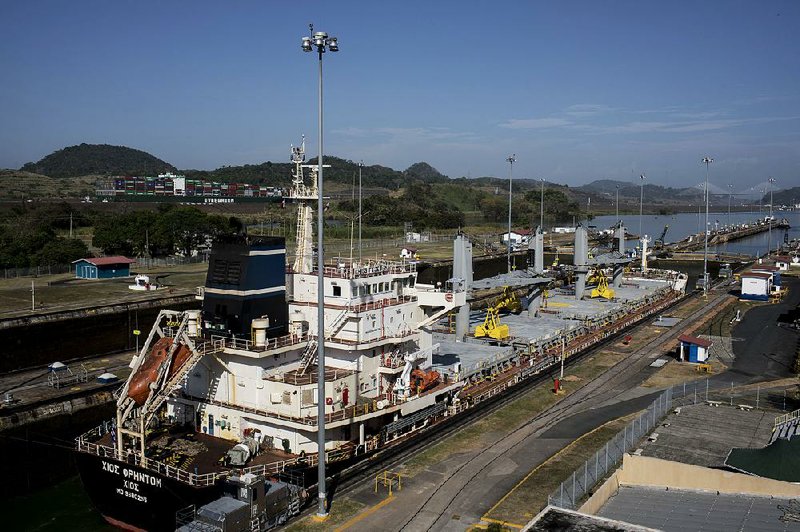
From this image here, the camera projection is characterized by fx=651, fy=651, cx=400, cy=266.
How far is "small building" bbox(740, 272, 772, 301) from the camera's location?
67.8 metres

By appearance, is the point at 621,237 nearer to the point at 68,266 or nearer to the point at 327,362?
the point at 327,362

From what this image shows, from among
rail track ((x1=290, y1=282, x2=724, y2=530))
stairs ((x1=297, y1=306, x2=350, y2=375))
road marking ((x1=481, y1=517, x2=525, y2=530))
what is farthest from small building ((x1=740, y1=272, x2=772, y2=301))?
road marking ((x1=481, y1=517, x2=525, y2=530))

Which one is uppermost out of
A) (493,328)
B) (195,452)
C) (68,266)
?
(68,266)

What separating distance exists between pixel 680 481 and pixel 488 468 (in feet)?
23.6

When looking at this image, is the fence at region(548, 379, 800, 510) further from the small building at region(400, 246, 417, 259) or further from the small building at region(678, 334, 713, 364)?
the small building at region(400, 246, 417, 259)

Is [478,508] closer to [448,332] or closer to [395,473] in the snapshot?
[395,473]

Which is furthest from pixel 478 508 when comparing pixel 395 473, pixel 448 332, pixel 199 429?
pixel 448 332

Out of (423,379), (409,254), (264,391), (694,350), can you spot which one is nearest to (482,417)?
(423,379)

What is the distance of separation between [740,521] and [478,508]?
784 cm

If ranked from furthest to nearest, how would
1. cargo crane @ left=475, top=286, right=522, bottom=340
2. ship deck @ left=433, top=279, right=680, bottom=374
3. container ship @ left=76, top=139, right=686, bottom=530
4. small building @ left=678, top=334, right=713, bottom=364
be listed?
cargo crane @ left=475, top=286, right=522, bottom=340
small building @ left=678, top=334, right=713, bottom=364
ship deck @ left=433, top=279, right=680, bottom=374
container ship @ left=76, top=139, right=686, bottom=530

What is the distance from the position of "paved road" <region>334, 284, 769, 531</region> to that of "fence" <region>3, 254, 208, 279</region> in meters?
62.7

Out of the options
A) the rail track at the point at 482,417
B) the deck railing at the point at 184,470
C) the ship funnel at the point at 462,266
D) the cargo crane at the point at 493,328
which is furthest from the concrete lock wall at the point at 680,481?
the cargo crane at the point at 493,328

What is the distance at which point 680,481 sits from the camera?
65.0ft

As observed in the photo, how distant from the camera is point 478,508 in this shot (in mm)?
21422
